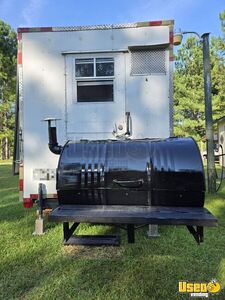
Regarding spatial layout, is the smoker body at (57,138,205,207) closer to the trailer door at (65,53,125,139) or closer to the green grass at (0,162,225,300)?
the green grass at (0,162,225,300)

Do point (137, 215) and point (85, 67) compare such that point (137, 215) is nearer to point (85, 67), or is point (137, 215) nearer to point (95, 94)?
point (95, 94)

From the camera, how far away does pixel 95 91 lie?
13.3 feet

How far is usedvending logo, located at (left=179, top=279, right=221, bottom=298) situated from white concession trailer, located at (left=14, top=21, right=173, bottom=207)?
1878mm

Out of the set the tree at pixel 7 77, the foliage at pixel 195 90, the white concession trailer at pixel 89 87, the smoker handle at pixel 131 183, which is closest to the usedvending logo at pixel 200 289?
the smoker handle at pixel 131 183

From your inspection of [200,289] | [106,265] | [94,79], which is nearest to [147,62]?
[94,79]

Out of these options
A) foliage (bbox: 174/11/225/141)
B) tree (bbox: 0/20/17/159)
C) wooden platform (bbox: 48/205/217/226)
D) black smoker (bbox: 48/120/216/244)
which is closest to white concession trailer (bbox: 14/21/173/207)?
black smoker (bbox: 48/120/216/244)

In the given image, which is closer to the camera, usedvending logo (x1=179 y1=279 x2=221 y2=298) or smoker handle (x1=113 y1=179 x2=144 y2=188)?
smoker handle (x1=113 y1=179 x2=144 y2=188)

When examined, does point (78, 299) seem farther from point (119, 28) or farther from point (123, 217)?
point (119, 28)

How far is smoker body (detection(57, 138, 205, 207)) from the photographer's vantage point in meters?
2.50

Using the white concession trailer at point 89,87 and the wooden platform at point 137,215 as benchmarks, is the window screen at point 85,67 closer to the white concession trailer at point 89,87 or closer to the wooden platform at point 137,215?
the white concession trailer at point 89,87

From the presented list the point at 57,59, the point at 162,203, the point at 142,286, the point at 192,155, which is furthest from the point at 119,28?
the point at 142,286

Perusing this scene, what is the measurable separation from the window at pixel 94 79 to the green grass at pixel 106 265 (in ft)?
6.43

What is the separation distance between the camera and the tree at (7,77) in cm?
2403

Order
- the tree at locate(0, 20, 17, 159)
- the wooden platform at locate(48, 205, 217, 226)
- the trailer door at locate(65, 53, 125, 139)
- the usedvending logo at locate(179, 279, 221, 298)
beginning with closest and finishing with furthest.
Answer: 1. the wooden platform at locate(48, 205, 217, 226)
2. the usedvending logo at locate(179, 279, 221, 298)
3. the trailer door at locate(65, 53, 125, 139)
4. the tree at locate(0, 20, 17, 159)
